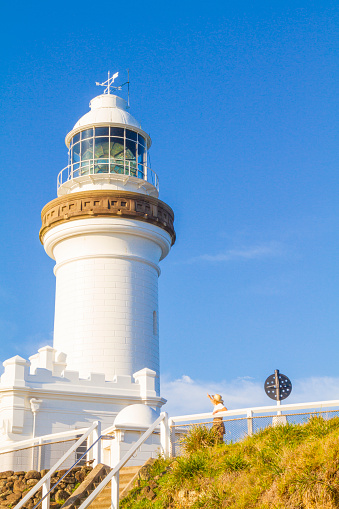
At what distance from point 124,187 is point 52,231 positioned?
326cm

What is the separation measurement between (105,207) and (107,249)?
5.10 ft

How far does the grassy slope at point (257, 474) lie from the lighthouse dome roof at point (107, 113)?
1611 cm

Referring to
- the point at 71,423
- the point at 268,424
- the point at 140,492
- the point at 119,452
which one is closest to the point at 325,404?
the point at 268,424

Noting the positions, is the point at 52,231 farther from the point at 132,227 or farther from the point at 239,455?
the point at 239,455

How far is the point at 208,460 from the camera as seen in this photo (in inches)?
507

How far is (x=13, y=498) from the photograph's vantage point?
15234mm

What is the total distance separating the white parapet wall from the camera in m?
19.8

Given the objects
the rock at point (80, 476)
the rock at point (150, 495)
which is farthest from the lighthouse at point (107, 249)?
the rock at point (150, 495)

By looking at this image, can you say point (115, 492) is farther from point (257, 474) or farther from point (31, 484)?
point (31, 484)

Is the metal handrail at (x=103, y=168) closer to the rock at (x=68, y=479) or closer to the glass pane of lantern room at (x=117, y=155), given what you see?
the glass pane of lantern room at (x=117, y=155)

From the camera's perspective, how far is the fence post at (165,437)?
579 inches

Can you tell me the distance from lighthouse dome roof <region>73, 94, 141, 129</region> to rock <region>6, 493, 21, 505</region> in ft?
51.1

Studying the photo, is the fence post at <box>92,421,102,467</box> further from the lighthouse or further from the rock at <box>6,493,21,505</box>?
the lighthouse

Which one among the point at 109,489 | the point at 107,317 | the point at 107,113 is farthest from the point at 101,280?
the point at 109,489
